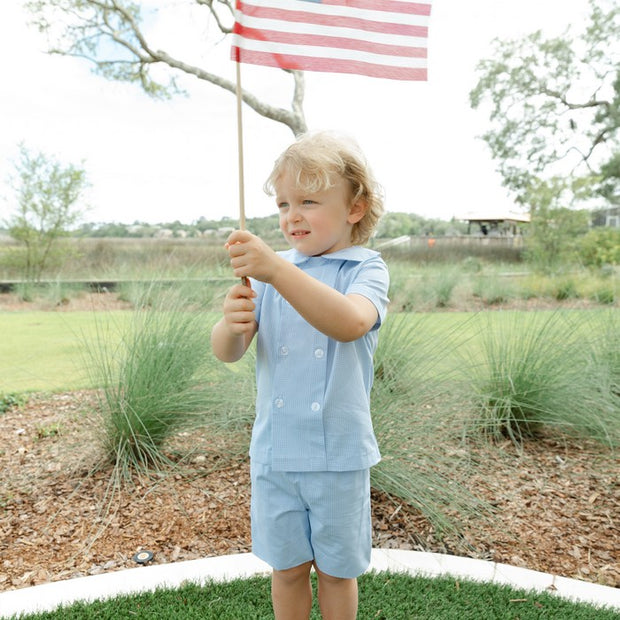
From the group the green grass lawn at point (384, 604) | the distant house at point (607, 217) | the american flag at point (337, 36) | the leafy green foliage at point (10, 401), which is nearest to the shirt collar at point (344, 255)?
the american flag at point (337, 36)

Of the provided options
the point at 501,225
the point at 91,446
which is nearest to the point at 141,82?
the point at 91,446

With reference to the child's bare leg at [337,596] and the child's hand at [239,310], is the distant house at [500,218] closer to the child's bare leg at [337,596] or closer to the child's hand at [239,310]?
the child's bare leg at [337,596]

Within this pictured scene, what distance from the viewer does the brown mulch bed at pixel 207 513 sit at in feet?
6.08

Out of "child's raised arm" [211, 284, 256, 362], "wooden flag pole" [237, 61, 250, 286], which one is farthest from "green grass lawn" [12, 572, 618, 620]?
"wooden flag pole" [237, 61, 250, 286]

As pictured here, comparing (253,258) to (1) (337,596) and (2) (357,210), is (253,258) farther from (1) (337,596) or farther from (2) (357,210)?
(1) (337,596)

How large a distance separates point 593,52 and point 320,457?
1373cm

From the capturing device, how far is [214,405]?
2.43 metres

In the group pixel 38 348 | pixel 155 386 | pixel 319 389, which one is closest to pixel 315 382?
pixel 319 389

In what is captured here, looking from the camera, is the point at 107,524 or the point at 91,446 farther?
the point at 91,446

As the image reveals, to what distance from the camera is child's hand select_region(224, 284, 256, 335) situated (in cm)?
98

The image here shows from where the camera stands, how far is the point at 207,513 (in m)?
2.04

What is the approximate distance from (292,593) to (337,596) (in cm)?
9

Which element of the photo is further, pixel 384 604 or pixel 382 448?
pixel 382 448

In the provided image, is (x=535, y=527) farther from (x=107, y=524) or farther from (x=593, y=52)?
(x=593, y=52)
